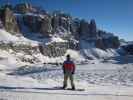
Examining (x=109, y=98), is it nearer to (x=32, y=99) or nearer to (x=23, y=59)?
(x=32, y=99)

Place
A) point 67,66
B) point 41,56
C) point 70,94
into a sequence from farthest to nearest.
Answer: point 41,56
point 67,66
point 70,94

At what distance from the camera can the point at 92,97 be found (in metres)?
12.9

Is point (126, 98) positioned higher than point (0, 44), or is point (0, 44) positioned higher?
point (0, 44)

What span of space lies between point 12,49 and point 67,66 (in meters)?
170

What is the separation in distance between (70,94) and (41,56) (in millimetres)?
183076

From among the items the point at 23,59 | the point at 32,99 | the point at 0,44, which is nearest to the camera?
the point at 32,99

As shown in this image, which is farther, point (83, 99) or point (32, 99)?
point (83, 99)

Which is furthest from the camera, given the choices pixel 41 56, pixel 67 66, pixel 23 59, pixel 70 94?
pixel 41 56

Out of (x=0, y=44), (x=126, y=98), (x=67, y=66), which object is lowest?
(x=126, y=98)

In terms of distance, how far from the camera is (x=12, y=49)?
182m

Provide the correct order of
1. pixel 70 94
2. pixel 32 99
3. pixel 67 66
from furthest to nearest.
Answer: pixel 67 66
pixel 70 94
pixel 32 99

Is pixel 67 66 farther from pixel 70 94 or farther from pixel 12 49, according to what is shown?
pixel 12 49

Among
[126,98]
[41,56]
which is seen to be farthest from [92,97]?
[41,56]

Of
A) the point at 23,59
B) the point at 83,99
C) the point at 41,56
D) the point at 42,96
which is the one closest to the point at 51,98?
the point at 42,96
